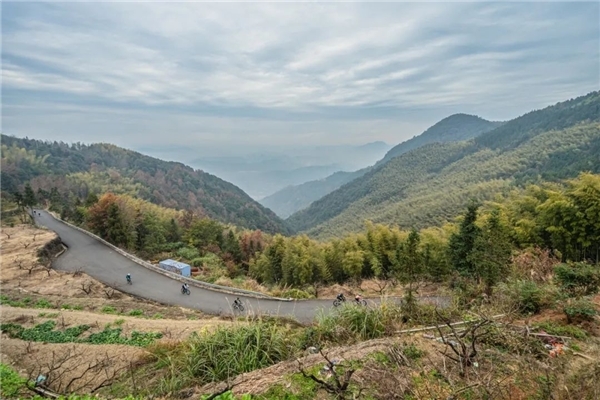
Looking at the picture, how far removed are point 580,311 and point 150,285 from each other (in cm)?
1662

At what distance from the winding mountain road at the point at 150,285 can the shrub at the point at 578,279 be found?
603 centimetres

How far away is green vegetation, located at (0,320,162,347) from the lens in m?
8.55

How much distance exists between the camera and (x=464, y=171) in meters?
94.5

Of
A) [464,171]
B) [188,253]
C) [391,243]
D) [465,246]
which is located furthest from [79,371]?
[464,171]

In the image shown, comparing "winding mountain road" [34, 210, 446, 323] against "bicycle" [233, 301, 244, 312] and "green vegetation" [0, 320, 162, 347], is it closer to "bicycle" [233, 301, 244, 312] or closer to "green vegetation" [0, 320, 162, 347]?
"bicycle" [233, 301, 244, 312]

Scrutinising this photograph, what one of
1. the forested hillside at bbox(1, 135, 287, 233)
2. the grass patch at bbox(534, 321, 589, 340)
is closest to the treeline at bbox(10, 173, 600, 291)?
the grass patch at bbox(534, 321, 589, 340)

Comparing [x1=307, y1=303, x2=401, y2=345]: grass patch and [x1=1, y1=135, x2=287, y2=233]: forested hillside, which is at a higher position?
[x1=1, y1=135, x2=287, y2=233]: forested hillside

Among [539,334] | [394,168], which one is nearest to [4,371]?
[539,334]

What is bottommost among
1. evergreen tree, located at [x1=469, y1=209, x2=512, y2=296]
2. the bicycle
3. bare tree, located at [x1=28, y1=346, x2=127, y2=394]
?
the bicycle

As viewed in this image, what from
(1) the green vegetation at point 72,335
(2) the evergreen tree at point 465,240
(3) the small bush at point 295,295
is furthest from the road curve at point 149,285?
(2) the evergreen tree at point 465,240

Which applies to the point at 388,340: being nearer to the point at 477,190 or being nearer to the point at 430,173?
the point at 477,190

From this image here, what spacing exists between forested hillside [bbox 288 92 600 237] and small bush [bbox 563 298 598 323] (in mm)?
42964

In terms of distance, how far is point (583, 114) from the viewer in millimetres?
102000

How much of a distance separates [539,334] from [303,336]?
348 cm
